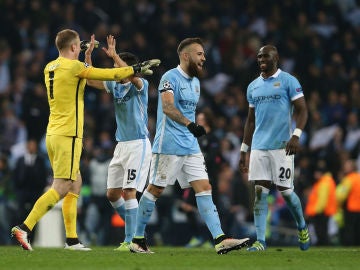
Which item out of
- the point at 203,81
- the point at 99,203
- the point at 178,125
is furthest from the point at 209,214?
the point at 203,81

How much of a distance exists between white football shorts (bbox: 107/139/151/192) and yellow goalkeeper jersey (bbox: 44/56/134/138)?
1076mm

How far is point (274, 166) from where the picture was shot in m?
14.2

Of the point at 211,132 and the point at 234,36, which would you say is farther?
the point at 234,36

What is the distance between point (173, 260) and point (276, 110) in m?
3.03

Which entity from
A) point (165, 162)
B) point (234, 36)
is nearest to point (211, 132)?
point (165, 162)

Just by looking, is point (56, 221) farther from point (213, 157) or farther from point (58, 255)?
point (58, 255)

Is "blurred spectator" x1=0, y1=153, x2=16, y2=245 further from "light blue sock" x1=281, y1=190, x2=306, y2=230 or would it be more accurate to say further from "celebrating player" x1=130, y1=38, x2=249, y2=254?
"celebrating player" x1=130, y1=38, x2=249, y2=254

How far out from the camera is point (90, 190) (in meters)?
21.3

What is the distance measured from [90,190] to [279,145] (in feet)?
25.6

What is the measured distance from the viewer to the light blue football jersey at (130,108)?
1412 cm

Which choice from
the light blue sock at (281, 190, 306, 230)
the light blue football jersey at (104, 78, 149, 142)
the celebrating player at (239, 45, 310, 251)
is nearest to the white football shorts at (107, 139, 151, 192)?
the light blue football jersey at (104, 78, 149, 142)

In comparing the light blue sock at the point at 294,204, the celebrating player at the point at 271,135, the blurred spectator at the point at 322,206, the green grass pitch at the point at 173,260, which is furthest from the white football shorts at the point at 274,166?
the blurred spectator at the point at 322,206

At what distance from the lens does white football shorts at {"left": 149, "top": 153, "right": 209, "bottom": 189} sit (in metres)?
12.9

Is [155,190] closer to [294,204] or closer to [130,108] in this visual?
[130,108]
